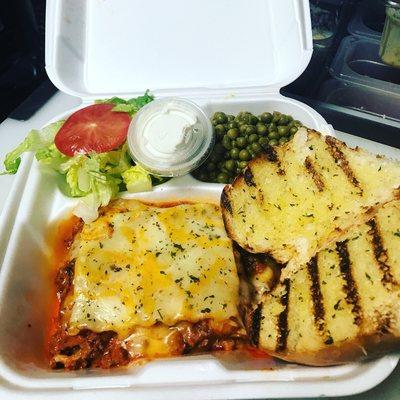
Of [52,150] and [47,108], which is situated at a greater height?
[52,150]

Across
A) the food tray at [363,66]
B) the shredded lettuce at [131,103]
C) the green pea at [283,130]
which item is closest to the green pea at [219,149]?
the green pea at [283,130]

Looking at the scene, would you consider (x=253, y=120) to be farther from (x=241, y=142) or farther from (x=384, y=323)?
(x=384, y=323)

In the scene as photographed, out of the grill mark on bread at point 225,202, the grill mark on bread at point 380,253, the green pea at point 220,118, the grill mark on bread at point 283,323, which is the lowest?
the grill mark on bread at point 283,323

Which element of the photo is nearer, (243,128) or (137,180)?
(137,180)

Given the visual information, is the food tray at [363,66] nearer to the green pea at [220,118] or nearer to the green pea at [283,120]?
the green pea at [283,120]

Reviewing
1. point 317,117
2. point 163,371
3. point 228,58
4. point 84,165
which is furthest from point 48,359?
point 228,58

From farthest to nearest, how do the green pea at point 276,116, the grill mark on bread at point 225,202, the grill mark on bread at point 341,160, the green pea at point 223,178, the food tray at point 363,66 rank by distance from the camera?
1. the food tray at point 363,66
2. the green pea at point 276,116
3. the green pea at point 223,178
4. the grill mark on bread at point 225,202
5. the grill mark on bread at point 341,160

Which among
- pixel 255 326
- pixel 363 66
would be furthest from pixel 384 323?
pixel 363 66

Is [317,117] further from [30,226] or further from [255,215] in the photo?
[30,226]
